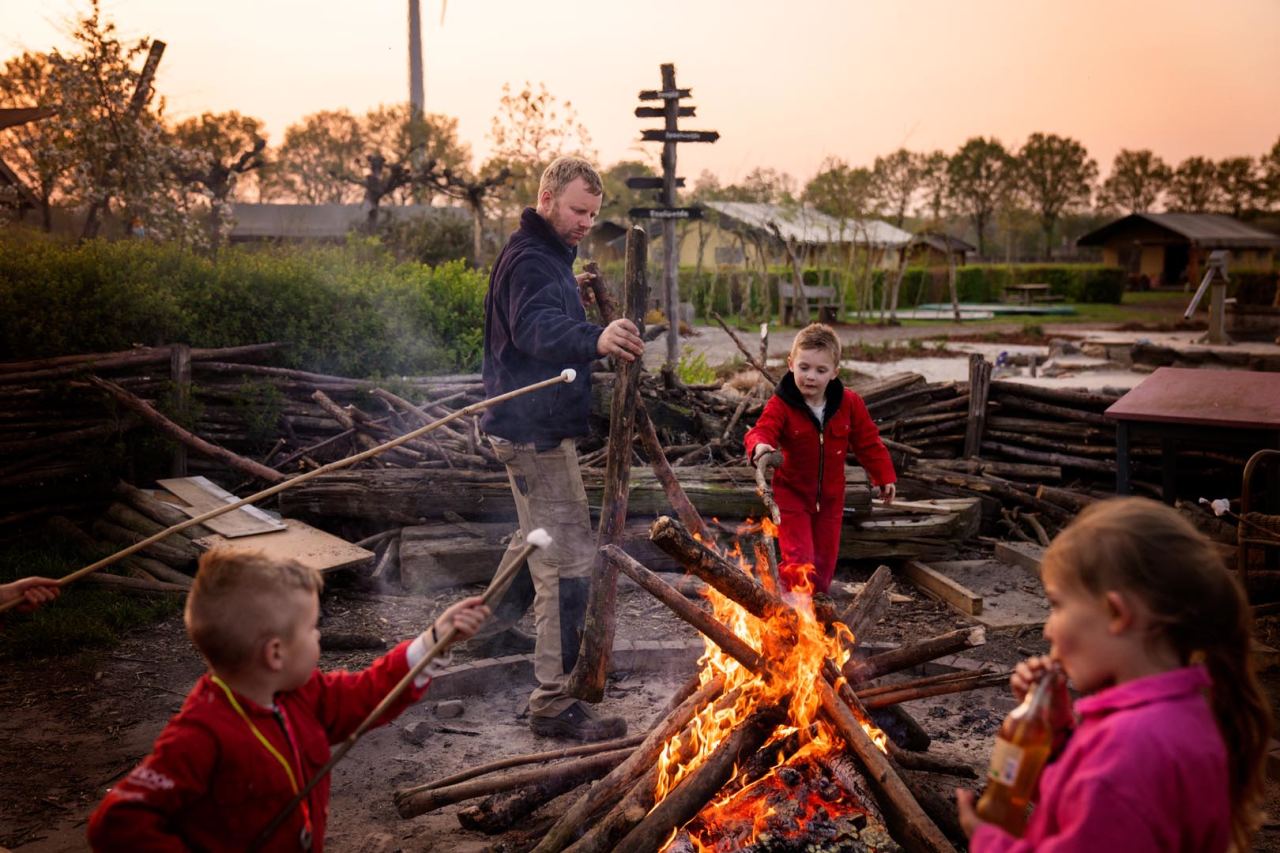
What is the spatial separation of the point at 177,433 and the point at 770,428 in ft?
16.6

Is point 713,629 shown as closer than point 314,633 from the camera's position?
No

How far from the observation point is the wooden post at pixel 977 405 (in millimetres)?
9922

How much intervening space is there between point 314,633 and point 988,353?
872 inches

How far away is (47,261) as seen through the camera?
8.00m

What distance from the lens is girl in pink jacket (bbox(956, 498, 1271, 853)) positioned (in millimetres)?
1735

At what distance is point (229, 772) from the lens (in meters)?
2.29

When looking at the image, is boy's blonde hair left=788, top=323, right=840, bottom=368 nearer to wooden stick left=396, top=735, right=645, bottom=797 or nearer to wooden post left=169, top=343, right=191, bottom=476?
wooden stick left=396, top=735, right=645, bottom=797

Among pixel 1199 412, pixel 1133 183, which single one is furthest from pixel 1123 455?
pixel 1133 183

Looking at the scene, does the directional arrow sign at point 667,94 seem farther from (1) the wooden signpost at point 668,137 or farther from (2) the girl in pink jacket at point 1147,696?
(2) the girl in pink jacket at point 1147,696

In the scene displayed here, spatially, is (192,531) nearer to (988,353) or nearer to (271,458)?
(271,458)

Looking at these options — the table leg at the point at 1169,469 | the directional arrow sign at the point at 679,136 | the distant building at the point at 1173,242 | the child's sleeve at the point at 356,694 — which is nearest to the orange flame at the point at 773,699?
the child's sleeve at the point at 356,694

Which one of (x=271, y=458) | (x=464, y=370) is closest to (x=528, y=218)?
(x=271, y=458)

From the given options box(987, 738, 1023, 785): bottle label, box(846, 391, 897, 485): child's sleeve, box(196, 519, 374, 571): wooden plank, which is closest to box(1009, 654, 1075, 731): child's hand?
box(987, 738, 1023, 785): bottle label

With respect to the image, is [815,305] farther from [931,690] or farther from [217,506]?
[931,690]
